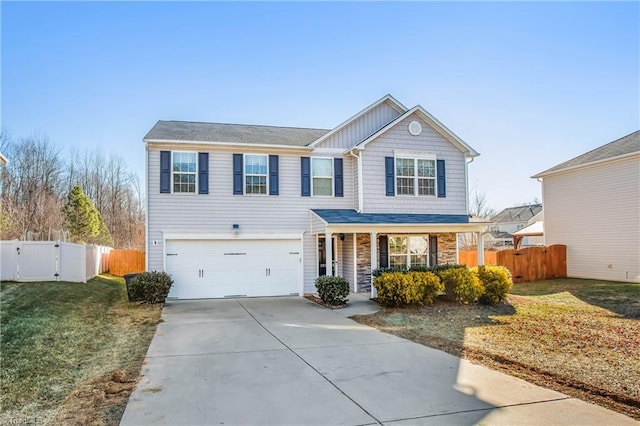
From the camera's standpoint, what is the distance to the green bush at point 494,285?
13.1 metres

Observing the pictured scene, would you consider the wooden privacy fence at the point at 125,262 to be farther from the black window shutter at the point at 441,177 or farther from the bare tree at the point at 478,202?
the bare tree at the point at 478,202

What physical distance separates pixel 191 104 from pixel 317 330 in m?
13.3

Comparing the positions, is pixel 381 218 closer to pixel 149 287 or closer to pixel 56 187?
pixel 149 287

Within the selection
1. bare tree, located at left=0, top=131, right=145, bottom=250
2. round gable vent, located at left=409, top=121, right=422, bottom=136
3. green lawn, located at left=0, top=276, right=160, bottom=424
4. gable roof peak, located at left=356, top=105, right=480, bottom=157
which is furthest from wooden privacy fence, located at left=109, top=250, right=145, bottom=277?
round gable vent, located at left=409, top=121, right=422, bottom=136

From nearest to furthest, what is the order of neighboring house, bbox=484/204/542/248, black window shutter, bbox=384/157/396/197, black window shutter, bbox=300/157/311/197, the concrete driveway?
the concrete driveway < black window shutter, bbox=300/157/311/197 < black window shutter, bbox=384/157/396/197 < neighboring house, bbox=484/204/542/248

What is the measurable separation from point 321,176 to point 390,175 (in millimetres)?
2561

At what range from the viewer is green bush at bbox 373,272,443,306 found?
12227 millimetres

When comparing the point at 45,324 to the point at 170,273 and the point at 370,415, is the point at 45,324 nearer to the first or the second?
the point at 170,273

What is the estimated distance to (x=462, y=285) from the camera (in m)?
12.9

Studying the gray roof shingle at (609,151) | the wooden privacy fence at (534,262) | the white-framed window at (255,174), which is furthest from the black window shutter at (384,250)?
the gray roof shingle at (609,151)

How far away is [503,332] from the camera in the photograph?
30.7 feet

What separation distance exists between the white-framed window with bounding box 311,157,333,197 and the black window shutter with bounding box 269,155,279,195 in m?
1.37

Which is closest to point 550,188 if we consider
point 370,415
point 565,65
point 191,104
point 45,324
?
point 565,65

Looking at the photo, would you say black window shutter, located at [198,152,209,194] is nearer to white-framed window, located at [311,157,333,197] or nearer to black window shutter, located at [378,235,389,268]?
white-framed window, located at [311,157,333,197]
